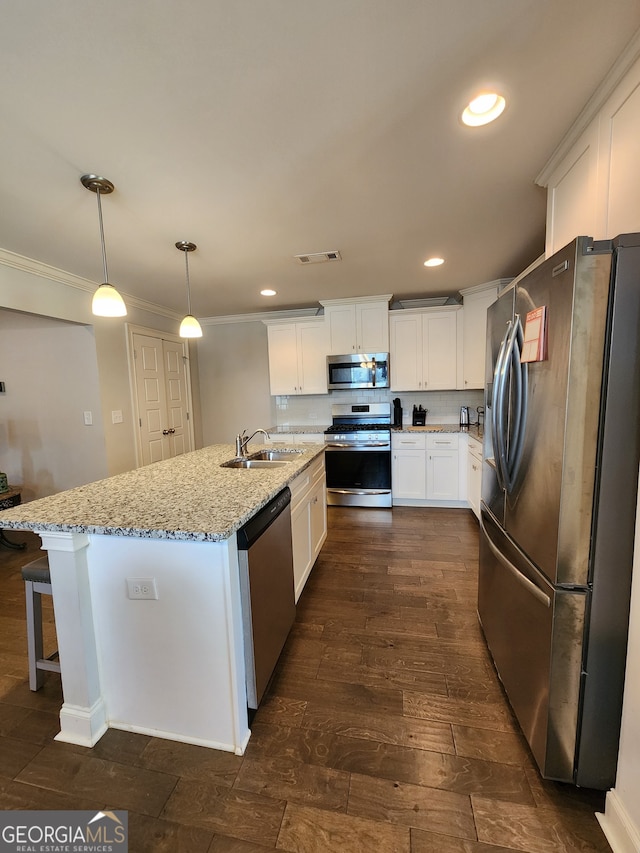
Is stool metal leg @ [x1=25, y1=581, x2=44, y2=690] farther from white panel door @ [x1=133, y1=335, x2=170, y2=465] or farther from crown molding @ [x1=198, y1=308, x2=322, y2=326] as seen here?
crown molding @ [x1=198, y1=308, x2=322, y2=326]

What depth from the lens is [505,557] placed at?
4.94 ft

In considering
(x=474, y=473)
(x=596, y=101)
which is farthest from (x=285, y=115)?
(x=474, y=473)

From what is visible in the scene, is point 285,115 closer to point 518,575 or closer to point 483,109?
point 483,109

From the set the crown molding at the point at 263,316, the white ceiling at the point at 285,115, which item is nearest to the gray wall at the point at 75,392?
the white ceiling at the point at 285,115

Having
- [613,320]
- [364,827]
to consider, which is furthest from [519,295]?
[364,827]

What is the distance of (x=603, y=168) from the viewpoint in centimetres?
131

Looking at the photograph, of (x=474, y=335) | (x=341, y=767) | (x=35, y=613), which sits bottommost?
(x=341, y=767)

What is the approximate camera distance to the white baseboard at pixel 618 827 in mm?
982

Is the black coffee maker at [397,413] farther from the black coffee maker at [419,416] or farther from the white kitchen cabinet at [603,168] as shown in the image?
the white kitchen cabinet at [603,168]

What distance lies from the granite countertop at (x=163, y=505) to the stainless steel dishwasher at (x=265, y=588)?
0.11 meters

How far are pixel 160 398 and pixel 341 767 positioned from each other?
Result: 391 cm

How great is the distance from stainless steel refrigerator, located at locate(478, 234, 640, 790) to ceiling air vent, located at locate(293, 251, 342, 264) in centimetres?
172

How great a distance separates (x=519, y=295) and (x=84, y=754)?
252cm

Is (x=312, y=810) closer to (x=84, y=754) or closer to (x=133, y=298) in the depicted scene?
(x=84, y=754)
